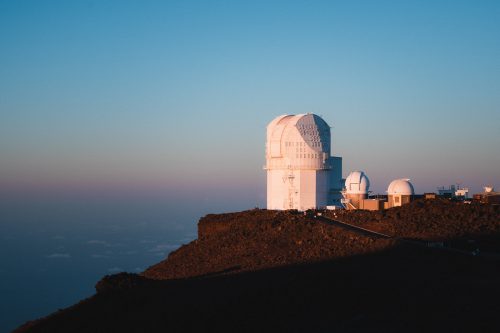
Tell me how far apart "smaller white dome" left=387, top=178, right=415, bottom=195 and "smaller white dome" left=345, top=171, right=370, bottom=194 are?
8.79ft

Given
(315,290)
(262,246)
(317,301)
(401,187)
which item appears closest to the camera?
(317,301)

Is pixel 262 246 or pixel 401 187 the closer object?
pixel 262 246

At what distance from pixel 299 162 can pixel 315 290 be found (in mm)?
24032

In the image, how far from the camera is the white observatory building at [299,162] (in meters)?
39.0

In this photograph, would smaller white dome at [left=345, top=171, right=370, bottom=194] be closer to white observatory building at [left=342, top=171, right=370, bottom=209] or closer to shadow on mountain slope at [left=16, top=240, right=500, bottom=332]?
white observatory building at [left=342, top=171, right=370, bottom=209]

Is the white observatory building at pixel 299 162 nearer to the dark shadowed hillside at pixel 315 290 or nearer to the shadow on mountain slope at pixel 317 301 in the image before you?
the dark shadowed hillside at pixel 315 290

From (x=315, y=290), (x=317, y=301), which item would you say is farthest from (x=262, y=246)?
(x=317, y=301)

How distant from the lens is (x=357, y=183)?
128 ft

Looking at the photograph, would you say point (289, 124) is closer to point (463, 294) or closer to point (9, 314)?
point (463, 294)

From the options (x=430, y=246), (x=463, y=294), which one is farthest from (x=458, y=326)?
(x=430, y=246)

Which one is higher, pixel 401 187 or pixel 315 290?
pixel 401 187

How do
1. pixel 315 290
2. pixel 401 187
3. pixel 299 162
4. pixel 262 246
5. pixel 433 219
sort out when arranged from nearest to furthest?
pixel 315 290
pixel 262 246
pixel 433 219
pixel 401 187
pixel 299 162

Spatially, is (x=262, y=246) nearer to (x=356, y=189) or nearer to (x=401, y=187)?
(x=401, y=187)

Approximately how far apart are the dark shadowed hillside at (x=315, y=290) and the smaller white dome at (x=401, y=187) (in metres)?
9.71
